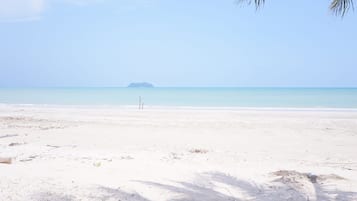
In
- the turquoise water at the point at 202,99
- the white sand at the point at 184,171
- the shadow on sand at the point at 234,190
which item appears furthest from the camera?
the turquoise water at the point at 202,99

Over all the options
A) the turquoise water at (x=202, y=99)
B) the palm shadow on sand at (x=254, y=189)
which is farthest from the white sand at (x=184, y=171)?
the turquoise water at (x=202, y=99)

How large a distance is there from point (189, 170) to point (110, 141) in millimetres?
6377

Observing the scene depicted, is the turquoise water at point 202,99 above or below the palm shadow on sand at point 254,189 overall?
below

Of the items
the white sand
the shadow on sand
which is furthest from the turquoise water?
the shadow on sand

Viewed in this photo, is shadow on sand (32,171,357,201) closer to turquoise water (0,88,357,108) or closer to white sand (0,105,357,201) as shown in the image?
white sand (0,105,357,201)

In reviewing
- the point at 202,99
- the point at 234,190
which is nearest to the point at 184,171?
the point at 234,190

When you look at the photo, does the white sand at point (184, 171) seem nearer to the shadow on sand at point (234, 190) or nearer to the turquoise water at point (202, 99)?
the shadow on sand at point (234, 190)

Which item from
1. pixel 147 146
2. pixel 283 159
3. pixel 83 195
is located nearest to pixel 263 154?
pixel 283 159

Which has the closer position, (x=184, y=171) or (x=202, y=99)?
(x=184, y=171)

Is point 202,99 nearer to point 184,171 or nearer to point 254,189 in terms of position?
point 184,171

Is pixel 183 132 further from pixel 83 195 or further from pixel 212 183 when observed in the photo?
pixel 83 195

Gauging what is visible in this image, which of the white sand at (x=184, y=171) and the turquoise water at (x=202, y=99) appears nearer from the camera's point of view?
the white sand at (x=184, y=171)

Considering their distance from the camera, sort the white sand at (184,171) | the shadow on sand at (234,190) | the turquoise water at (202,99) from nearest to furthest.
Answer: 1. the shadow on sand at (234,190)
2. the white sand at (184,171)
3. the turquoise water at (202,99)

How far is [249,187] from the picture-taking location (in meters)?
5.93
